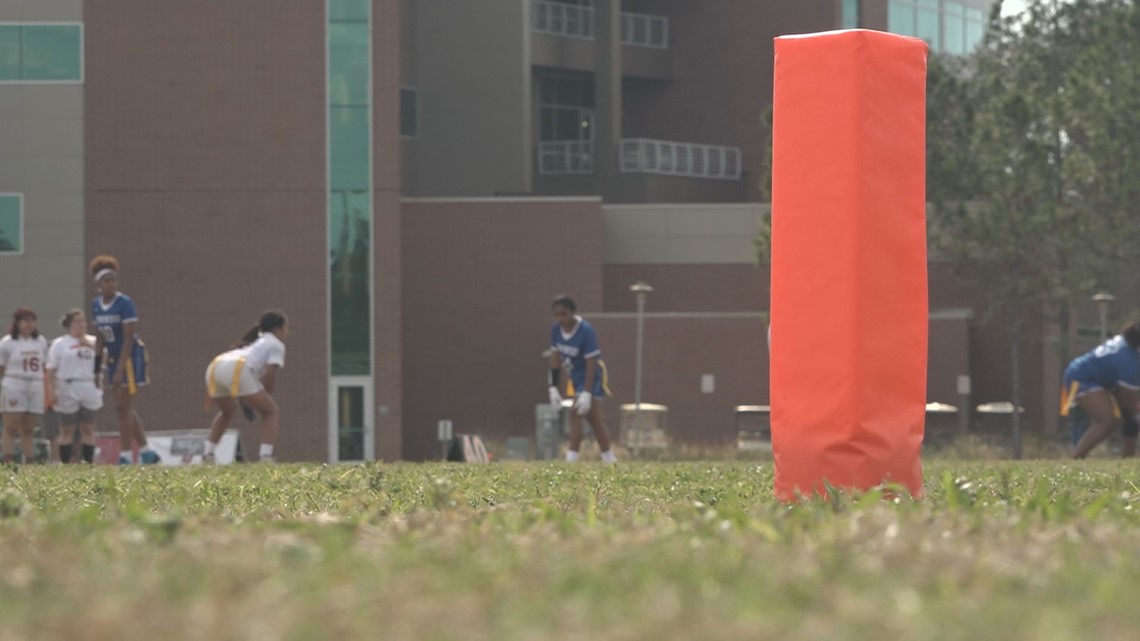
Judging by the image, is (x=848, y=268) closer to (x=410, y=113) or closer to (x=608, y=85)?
(x=608, y=85)

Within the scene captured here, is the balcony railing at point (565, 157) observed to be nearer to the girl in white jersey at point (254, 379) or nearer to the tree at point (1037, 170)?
the tree at point (1037, 170)

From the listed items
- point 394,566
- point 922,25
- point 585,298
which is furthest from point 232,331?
point 394,566

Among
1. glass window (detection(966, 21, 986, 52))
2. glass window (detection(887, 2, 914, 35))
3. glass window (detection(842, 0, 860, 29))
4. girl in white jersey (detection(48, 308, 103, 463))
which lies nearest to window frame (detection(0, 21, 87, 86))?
glass window (detection(842, 0, 860, 29))

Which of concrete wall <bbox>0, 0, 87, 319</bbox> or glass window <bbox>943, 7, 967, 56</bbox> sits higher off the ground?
A: glass window <bbox>943, 7, 967, 56</bbox>

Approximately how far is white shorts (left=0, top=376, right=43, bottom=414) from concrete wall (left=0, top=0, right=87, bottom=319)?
99.9 ft

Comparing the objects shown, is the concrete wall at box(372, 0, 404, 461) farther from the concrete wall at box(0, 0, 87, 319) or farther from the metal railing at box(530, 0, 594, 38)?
the metal railing at box(530, 0, 594, 38)

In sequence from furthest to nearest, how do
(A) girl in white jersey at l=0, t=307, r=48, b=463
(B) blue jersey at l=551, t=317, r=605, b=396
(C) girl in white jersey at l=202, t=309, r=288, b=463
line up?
(B) blue jersey at l=551, t=317, r=605, b=396
(A) girl in white jersey at l=0, t=307, r=48, b=463
(C) girl in white jersey at l=202, t=309, r=288, b=463

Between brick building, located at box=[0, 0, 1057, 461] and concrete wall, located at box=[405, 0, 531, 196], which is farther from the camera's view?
concrete wall, located at box=[405, 0, 531, 196]

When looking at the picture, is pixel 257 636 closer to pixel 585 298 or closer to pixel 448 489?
pixel 448 489

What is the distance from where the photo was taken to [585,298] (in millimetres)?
54344

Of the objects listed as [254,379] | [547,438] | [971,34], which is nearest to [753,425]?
[547,438]

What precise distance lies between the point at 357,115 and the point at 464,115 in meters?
10.4

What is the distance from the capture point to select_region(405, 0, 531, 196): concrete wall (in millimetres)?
59594

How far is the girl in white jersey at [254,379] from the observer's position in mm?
19172
